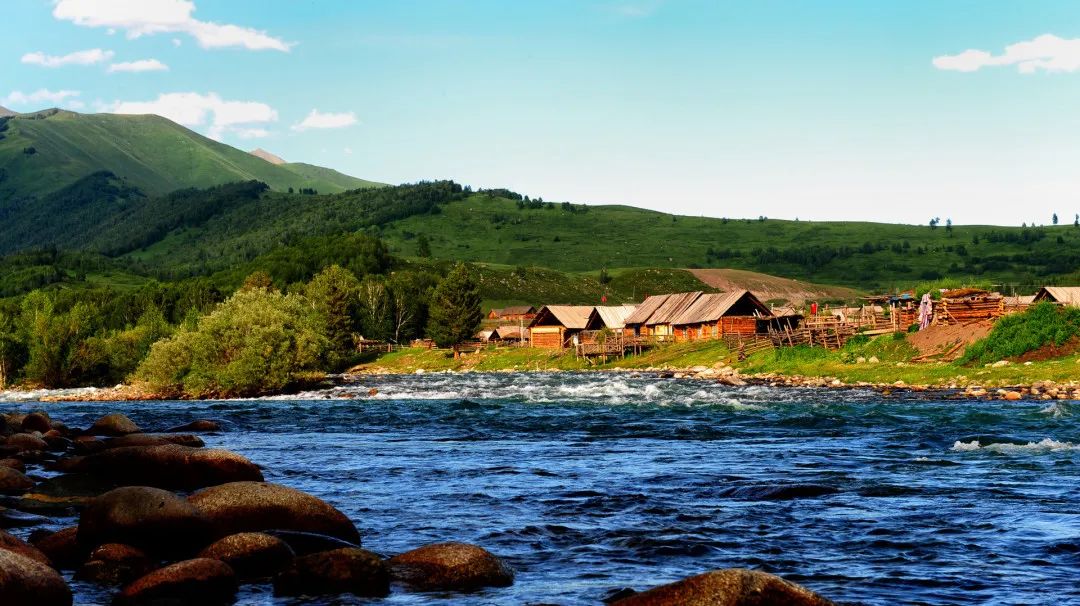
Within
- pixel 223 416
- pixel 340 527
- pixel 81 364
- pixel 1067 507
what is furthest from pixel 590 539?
pixel 81 364

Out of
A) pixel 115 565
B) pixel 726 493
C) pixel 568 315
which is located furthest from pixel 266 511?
pixel 568 315

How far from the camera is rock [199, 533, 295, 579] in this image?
12.4m

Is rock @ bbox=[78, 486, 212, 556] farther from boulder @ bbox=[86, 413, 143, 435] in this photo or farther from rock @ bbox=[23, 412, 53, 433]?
rock @ bbox=[23, 412, 53, 433]

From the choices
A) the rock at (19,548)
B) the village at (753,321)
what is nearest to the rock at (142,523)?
the rock at (19,548)

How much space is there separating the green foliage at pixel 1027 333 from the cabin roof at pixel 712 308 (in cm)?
4062

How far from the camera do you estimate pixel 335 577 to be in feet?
38.9

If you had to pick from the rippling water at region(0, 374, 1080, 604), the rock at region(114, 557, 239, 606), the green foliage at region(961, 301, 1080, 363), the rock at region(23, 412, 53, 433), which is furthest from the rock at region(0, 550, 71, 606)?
the green foliage at region(961, 301, 1080, 363)

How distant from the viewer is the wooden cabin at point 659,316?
Answer: 103m

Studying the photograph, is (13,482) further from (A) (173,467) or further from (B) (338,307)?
(B) (338,307)

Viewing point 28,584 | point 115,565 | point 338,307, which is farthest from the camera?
point 338,307

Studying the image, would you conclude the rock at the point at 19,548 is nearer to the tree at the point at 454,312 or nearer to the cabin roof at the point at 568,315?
the cabin roof at the point at 568,315

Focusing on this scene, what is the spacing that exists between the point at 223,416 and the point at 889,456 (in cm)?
3130

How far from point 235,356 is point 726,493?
5482 cm

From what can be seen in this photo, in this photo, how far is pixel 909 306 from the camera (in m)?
70.3
